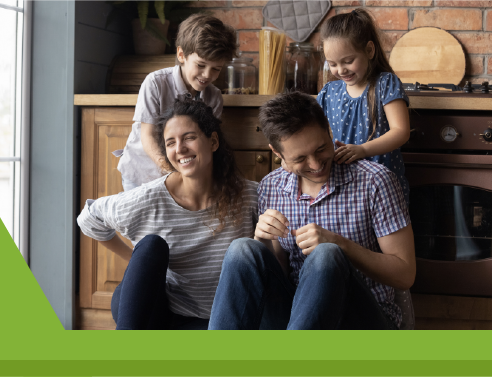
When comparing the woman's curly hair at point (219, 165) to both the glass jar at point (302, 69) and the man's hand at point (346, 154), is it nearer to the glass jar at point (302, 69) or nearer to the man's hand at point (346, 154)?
the man's hand at point (346, 154)

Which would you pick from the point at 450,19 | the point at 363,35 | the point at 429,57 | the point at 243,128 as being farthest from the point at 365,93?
the point at 450,19

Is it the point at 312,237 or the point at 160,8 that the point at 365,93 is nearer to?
the point at 312,237

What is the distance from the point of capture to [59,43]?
6.31 ft

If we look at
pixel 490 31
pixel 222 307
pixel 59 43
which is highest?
pixel 490 31

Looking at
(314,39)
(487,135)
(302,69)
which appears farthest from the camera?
(314,39)

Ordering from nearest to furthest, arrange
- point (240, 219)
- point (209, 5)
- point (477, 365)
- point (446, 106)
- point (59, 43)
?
point (477, 365), point (240, 219), point (446, 106), point (59, 43), point (209, 5)

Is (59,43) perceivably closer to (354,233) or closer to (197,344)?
(354,233)

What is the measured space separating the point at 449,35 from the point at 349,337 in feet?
6.28

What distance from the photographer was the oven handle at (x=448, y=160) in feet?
5.29

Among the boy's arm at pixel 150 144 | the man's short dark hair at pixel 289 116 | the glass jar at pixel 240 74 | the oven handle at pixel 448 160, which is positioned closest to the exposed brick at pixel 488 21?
the oven handle at pixel 448 160

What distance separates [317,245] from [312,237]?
0.03 meters

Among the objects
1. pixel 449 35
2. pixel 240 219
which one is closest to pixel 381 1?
pixel 449 35

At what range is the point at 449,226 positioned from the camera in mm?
1704

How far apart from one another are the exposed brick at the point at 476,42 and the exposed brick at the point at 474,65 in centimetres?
3
